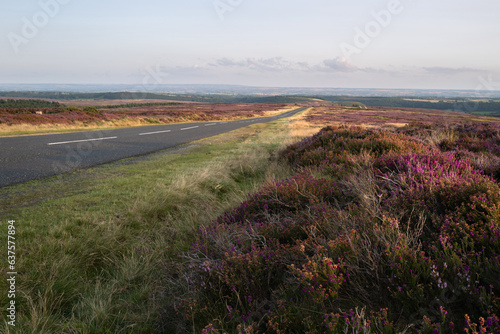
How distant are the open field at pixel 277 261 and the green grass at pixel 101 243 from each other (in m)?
0.02

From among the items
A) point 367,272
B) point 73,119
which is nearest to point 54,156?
point 367,272

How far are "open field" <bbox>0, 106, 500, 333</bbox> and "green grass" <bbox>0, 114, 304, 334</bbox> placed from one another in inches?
0.7

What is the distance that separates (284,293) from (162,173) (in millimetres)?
5820

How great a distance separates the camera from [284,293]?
207cm

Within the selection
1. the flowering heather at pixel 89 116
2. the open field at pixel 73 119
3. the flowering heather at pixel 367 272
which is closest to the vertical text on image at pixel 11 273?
the flowering heather at pixel 367 272

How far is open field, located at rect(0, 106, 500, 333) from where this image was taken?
184 cm

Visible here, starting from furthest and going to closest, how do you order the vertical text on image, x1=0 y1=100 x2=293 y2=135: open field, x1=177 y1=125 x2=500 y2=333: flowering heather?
1. x1=0 y1=100 x2=293 y2=135: open field
2. the vertical text on image
3. x1=177 y1=125 x2=500 y2=333: flowering heather

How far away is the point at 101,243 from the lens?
355cm

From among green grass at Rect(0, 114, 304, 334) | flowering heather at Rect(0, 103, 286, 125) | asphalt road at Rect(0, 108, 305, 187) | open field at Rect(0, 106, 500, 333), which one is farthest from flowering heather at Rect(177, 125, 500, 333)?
flowering heather at Rect(0, 103, 286, 125)

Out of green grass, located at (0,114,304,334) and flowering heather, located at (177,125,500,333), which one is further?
green grass, located at (0,114,304,334)

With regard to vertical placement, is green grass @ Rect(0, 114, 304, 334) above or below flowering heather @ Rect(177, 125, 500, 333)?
below

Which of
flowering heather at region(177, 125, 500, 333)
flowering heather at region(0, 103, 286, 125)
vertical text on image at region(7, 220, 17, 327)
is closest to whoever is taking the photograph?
flowering heather at region(177, 125, 500, 333)

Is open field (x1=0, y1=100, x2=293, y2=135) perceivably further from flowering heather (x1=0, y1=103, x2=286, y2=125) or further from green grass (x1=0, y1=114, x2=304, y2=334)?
green grass (x1=0, y1=114, x2=304, y2=334)

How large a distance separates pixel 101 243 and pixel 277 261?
7.88 feet
